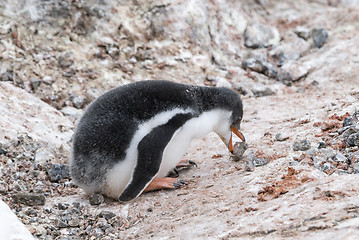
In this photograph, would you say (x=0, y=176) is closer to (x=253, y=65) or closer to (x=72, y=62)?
(x=72, y=62)

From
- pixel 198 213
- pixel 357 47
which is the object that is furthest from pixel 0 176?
pixel 357 47

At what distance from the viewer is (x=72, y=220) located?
411cm

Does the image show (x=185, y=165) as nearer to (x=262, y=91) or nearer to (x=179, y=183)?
Result: (x=179, y=183)

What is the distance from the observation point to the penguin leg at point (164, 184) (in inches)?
181

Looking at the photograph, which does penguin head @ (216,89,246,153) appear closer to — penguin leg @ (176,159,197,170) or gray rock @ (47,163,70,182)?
penguin leg @ (176,159,197,170)

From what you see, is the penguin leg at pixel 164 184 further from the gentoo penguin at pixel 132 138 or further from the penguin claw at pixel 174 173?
the penguin claw at pixel 174 173

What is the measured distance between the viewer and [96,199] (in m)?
4.51

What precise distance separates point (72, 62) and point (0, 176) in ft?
10.1

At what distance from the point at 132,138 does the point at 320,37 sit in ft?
19.1

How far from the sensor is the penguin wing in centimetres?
436

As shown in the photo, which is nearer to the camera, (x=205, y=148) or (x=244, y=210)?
(x=244, y=210)

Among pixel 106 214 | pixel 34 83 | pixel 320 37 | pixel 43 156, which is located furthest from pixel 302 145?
pixel 320 37

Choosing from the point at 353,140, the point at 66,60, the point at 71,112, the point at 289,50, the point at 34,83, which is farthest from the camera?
the point at 289,50

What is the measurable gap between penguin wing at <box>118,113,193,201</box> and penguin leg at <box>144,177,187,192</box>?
20 centimetres
